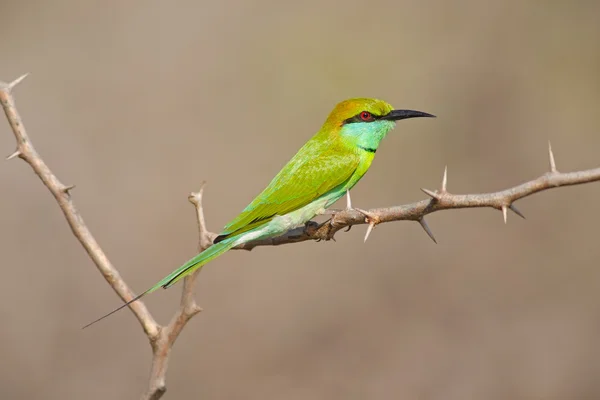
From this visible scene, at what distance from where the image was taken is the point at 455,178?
5.32 meters

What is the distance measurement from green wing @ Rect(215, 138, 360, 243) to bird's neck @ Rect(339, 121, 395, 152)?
0.06m

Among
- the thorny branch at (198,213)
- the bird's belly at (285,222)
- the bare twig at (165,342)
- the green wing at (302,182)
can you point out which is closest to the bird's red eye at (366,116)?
the green wing at (302,182)

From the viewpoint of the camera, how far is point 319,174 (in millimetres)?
3119

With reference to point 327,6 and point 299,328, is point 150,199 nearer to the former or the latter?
point 299,328

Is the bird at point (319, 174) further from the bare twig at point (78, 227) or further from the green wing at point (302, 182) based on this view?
the bare twig at point (78, 227)

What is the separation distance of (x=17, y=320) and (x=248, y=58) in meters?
2.47

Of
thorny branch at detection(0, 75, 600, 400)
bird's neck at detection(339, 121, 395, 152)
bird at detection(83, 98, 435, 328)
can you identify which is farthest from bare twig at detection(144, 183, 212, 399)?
bird's neck at detection(339, 121, 395, 152)

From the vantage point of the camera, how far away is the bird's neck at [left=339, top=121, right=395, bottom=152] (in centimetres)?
330

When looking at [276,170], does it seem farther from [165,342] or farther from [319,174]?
[165,342]

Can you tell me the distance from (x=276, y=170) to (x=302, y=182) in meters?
2.35

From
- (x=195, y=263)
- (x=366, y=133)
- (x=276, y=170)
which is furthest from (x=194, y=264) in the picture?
(x=276, y=170)

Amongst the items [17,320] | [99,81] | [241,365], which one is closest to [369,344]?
[241,365]

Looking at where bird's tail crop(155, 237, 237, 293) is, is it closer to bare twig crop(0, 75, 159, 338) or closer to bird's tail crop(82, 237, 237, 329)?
bird's tail crop(82, 237, 237, 329)

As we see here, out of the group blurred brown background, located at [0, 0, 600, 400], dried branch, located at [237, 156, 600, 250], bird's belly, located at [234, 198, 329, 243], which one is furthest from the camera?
blurred brown background, located at [0, 0, 600, 400]
